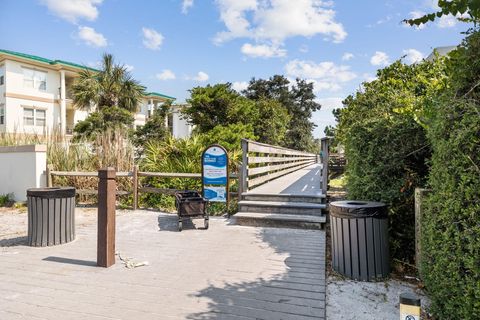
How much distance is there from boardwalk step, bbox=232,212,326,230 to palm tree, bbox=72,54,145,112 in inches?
645

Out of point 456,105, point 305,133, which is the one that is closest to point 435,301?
point 456,105

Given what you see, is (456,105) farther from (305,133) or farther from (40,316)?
(305,133)

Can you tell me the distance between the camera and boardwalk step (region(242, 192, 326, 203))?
6350mm

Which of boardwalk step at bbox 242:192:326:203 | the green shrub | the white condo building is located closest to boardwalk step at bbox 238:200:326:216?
boardwalk step at bbox 242:192:326:203

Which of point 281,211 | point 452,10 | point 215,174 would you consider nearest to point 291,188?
point 281,211

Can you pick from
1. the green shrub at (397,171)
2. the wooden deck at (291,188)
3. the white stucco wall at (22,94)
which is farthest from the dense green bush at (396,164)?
the white stucco wall at (22,94)

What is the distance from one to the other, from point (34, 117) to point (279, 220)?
73.9 ft

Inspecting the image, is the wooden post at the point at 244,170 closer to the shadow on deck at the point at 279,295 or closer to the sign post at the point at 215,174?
the sign post at the point at 215,174

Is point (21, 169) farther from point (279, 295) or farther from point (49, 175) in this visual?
point (279, 295)

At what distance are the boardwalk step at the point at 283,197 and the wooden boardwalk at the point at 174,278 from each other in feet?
3.19

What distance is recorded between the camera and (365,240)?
3.42m

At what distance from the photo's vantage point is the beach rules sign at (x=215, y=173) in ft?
22.6

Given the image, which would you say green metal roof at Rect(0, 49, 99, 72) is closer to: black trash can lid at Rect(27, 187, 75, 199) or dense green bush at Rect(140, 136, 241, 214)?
dense green bush at Rect(140, 136, 241, 214)

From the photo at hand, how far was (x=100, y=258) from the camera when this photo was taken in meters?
3.87
